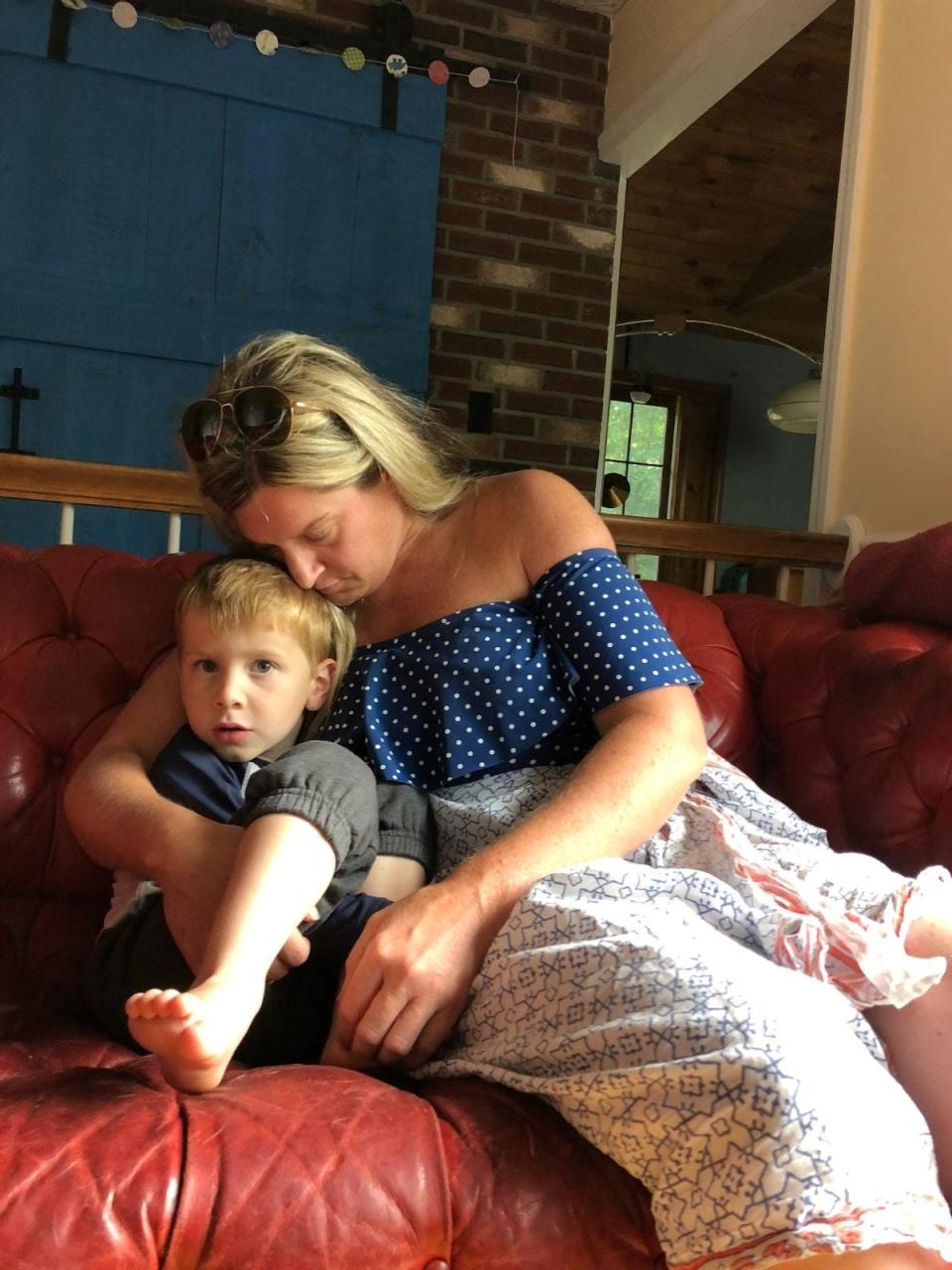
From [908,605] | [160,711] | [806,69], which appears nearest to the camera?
[160,711]

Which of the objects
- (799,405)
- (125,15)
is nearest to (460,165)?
(125,15)

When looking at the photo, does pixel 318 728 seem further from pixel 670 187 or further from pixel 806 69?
pixel 670 187

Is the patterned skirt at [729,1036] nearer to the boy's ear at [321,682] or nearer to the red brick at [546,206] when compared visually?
the boy's ear at [321,682]

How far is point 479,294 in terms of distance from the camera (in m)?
4.01

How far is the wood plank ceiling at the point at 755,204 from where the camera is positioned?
13.9 ft

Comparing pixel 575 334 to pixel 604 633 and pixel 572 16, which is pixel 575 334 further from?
pixel 604 633

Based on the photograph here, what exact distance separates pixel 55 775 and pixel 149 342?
97.2 inches

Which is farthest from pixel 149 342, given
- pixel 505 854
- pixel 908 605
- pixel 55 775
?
pixel 505 854

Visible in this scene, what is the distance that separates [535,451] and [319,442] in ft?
9.22

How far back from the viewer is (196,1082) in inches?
35.2

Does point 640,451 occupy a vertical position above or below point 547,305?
below

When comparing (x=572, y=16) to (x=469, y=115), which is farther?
(x=572, y=16)

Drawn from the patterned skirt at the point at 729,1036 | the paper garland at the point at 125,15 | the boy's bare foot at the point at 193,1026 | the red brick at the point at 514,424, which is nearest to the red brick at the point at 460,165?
the red brick at the point at 514,424

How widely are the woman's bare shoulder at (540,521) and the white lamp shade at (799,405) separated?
433 centimetres
